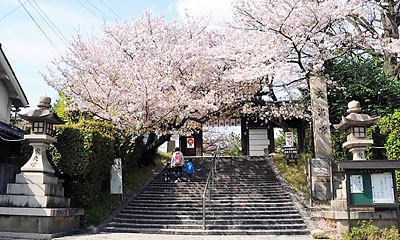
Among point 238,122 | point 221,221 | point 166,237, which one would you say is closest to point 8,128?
point 166,237

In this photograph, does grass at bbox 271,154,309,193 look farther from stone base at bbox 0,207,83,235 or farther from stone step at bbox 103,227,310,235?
stone base at bbox 0,207,83,235

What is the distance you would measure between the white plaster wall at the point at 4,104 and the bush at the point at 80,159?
475 cm

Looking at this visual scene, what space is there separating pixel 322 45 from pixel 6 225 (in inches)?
508

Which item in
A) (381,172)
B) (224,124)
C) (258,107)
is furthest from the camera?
(224,124)

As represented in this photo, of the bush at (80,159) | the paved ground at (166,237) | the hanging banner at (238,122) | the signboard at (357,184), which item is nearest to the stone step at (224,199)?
the bush at (80,159)

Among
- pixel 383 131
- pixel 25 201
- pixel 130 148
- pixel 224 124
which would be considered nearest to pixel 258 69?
pixel 383 131

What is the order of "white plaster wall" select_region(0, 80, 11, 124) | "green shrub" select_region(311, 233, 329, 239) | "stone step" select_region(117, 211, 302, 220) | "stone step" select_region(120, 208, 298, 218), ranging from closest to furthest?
"green shrub" select_region(311, 233, 329, 239) → "stone step" select_region(117, 211, 302, 220) → "stone step" select_region(120, 208, 298, 218) → "white plaster wall" select_region(0, 80, 11, 124)

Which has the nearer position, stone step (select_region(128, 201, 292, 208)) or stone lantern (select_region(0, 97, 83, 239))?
stone lantern (select_region(0, 97, 83, 239))

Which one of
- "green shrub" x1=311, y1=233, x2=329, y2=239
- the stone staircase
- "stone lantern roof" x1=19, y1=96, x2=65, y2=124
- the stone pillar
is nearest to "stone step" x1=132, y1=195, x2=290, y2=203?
the stone staircase

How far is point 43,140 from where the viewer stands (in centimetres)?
927

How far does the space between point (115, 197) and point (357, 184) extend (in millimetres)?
8630

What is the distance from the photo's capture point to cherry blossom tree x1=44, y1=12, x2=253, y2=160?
11977 mm

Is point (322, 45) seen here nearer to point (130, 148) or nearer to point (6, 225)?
point (130, 148)

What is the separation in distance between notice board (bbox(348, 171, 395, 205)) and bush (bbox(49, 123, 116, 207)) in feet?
25.5
